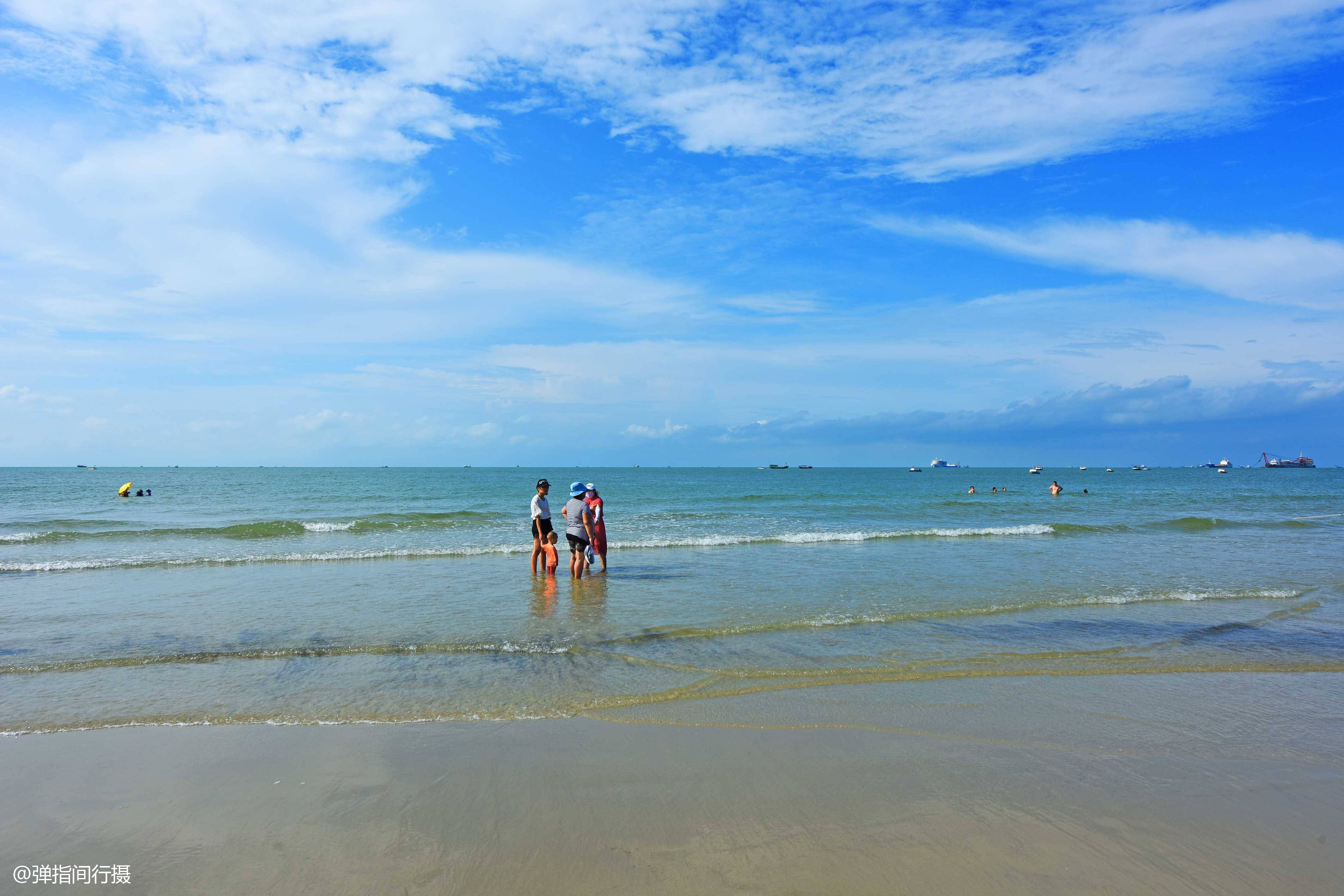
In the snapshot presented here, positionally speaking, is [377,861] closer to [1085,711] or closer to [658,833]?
[658,833]

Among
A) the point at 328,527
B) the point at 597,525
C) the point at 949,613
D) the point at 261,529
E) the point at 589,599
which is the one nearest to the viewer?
the point at 949,613

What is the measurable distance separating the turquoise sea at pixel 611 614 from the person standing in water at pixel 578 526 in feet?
2.18

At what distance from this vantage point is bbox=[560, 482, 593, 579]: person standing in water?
1434cm

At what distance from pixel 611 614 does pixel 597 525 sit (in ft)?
13.8

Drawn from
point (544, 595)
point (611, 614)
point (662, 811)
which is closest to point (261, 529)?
point (544, 595)

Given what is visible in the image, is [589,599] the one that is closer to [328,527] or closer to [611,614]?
[611,614]

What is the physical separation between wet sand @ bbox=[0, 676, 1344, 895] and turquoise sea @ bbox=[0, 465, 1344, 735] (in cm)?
81

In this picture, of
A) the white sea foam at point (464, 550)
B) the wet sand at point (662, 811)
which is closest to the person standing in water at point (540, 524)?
the white sea foam at point (464, 550)

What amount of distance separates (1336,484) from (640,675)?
375ft

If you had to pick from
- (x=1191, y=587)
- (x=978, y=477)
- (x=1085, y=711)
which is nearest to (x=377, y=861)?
(x=1085, y=711)

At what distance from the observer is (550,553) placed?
1488 centimetres

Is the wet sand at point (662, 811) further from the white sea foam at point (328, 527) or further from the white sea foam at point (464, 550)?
the white sea foam at point (328, 527)

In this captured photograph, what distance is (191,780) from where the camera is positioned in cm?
523

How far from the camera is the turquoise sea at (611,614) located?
24.5ft
